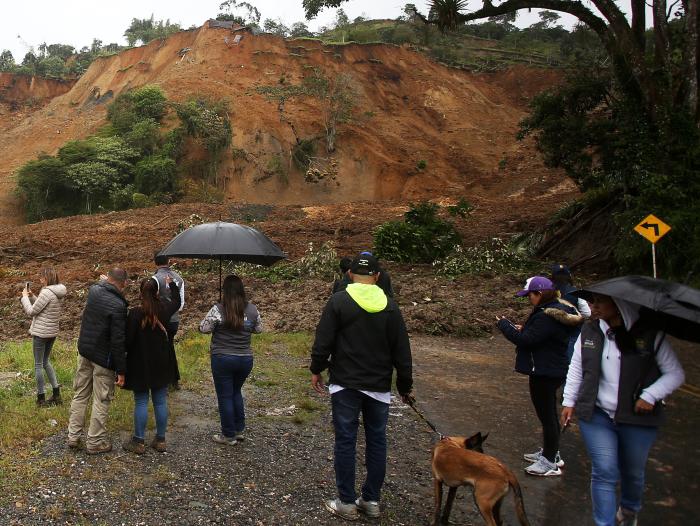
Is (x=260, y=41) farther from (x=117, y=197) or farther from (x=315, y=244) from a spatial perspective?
(x=315, y=244)

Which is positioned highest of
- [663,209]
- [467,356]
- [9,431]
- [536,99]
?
[536,99]

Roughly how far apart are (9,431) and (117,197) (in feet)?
88.3

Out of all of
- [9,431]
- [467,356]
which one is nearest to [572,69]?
[467,356]

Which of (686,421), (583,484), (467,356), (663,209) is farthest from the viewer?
(663,209)

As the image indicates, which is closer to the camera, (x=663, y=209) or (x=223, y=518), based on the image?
(x=223, y=518)

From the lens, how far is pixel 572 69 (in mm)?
19047

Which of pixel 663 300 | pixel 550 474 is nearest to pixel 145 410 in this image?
pixel 550 474

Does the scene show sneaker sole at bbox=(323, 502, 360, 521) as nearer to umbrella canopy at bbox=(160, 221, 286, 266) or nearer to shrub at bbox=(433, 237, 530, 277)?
umbrella canopy at bbox=(160, 221, 286, 266)

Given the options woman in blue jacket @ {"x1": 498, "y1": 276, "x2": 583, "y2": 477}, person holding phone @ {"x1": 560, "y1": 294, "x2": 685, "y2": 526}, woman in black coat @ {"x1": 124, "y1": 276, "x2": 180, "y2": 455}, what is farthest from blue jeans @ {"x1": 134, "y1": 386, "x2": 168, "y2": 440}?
person holding phone @ {"x1": 560, "y1": 294, "x2": 685, "y2": 526}

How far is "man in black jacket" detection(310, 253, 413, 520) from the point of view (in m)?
4.39

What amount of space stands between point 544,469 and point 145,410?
338cm

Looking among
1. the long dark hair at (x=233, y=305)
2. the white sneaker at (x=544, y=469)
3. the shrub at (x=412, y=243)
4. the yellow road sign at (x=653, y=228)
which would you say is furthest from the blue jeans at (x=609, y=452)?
the shrub at (x=412, y=243)

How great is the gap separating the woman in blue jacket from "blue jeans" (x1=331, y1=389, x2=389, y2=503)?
1322mm

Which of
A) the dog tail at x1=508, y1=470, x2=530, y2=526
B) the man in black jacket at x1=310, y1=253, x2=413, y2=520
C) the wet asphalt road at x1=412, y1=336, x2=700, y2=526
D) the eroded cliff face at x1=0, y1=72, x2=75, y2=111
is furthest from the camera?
the eroded cliff face at x1=0, y1=72, x2=75, y2=111
